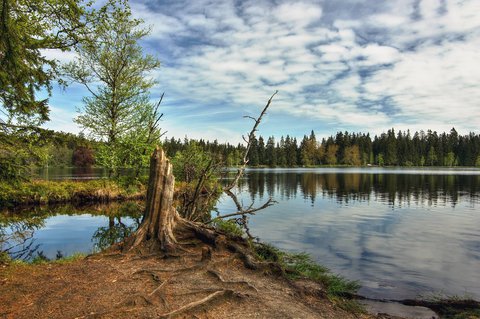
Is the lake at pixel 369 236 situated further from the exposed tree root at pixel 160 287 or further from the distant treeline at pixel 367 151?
the distant treeline at pixel 367 151

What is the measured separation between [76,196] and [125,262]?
25.4 m

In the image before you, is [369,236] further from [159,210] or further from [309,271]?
[159,210]

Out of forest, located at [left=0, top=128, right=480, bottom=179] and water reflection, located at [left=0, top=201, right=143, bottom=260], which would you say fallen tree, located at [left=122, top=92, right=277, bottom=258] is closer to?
water reflection, located at [left=0, top=201, right=143, bottom=260]

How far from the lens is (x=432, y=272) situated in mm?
12984

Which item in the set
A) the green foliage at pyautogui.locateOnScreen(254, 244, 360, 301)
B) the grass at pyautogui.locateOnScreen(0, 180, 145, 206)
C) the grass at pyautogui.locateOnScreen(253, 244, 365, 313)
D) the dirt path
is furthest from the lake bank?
the grass at pyautogui.locateOnScreen(0, 180, 145, 206)

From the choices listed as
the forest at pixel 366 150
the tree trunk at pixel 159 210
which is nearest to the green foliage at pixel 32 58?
the tree trunk at pixel 159 210

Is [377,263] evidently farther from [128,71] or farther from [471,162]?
[471,162]

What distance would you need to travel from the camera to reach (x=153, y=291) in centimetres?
745

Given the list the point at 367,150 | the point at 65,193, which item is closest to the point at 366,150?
the point at 367,150

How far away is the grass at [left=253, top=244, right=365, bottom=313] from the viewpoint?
9430 millimetres

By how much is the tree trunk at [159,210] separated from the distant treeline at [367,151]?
490ft

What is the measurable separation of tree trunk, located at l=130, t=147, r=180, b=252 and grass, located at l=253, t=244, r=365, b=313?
3.56 m

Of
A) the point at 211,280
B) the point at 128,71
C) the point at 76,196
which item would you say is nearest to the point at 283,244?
the point at 211,280

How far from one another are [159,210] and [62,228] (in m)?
12.5
